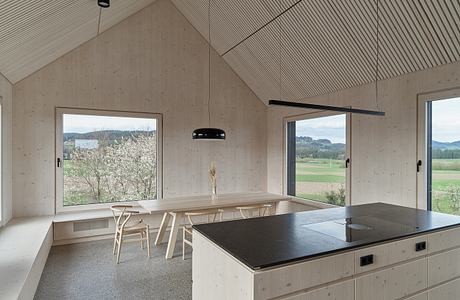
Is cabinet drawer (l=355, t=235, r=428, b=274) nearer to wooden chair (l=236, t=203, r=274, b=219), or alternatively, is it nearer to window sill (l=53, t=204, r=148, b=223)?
wooden chair (l=236, t=203, r=274, b=219)

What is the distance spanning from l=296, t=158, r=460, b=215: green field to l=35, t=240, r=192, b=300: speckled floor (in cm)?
282

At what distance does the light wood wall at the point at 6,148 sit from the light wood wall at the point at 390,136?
5047mm

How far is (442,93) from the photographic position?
3.59 meters

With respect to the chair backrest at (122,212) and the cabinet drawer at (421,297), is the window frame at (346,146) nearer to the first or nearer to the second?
the cabinet drawer at (421,297)

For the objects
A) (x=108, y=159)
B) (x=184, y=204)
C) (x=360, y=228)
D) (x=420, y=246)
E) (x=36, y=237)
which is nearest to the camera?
(x=420, y=246)

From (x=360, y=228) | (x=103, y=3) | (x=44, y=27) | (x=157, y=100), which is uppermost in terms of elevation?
(x=103, y=3)

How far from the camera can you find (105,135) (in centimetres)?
517

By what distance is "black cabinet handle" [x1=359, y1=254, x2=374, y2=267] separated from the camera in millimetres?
1819

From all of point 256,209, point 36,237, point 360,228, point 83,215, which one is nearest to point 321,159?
point 256,209

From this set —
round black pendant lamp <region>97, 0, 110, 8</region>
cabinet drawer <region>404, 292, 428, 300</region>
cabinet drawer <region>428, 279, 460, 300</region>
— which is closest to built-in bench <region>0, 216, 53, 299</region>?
cabinet drawer <region>404, 292, 428, 300</region>

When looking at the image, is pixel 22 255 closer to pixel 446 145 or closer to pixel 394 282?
pixel 394 282

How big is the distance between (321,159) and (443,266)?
330 cm

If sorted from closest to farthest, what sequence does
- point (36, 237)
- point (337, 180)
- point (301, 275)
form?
point (301, 275)
point (36, 237)
point (337, 180)

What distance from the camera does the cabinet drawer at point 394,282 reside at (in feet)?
6.02
